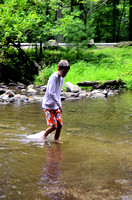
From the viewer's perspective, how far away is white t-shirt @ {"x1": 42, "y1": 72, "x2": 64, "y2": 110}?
16.9ft

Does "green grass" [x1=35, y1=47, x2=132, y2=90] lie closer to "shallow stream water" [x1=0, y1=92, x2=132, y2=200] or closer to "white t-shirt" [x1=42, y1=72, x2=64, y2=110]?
"shallow stream water" [x1=0, y1=92, x2=132, y2=200]

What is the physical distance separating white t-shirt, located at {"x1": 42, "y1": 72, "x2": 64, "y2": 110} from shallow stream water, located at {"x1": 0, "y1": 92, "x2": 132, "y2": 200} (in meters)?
0.76

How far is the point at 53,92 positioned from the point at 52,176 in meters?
1.83

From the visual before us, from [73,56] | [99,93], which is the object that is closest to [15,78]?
[73,56]

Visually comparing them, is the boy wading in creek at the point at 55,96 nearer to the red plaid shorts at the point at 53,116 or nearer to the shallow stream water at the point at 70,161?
the red plaid shorts at the point at 53,116

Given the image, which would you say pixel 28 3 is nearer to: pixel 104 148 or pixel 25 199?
pixel 104 148

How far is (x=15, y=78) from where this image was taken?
1986 centimetres

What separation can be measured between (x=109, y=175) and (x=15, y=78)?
16745 mm

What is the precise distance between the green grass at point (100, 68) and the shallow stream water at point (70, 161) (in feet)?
29.6

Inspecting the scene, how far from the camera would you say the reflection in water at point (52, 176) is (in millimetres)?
3217

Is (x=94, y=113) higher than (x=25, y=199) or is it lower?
lower

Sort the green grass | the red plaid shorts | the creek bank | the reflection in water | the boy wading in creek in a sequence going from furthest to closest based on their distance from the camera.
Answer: the green grass, the creek bank, the red plaid shorts, the boy wading in creek, the reflection in water

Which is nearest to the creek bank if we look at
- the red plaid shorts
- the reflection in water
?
the red plaid shorts

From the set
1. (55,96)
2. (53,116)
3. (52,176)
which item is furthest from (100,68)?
(52,176)
